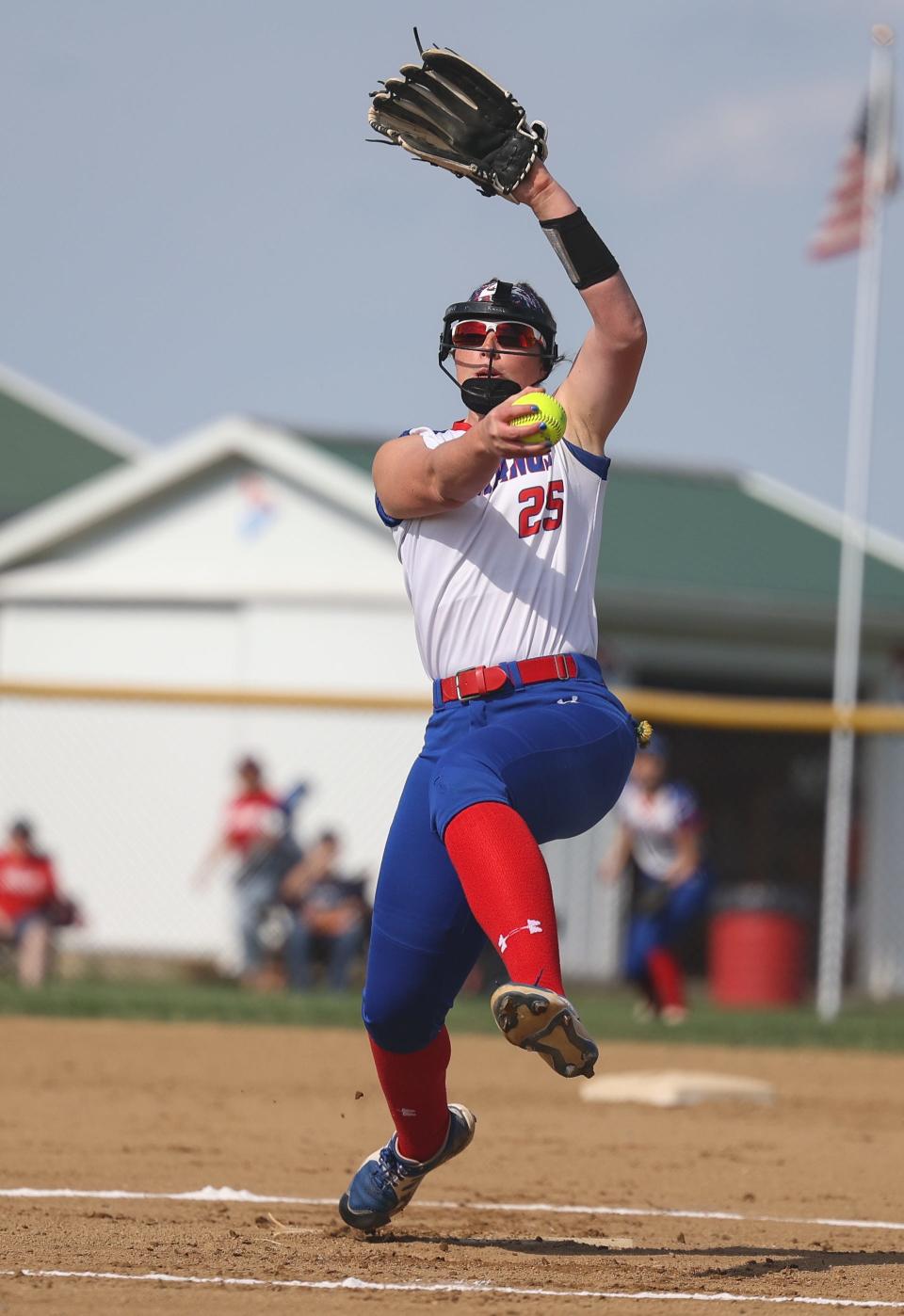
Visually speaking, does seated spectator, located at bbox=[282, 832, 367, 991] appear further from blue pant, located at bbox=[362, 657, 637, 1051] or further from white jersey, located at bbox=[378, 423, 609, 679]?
white jersey, located at bbox=[378, 423, 609, 679]

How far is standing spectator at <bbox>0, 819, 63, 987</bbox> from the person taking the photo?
15.1 meters

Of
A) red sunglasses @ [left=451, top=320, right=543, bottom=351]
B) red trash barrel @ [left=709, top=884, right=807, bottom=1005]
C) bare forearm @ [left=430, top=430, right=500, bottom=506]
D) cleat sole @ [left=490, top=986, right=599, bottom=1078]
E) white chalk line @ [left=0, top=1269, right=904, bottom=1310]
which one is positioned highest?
red sunglasses @ [left=451, top=320, right=543, bottom=351]

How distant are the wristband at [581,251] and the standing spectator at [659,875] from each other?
8.49m

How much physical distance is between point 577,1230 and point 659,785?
8836 mm

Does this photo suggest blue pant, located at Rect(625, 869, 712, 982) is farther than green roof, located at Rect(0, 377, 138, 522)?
No

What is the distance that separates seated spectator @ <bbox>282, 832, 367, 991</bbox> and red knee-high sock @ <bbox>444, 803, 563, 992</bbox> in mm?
10559

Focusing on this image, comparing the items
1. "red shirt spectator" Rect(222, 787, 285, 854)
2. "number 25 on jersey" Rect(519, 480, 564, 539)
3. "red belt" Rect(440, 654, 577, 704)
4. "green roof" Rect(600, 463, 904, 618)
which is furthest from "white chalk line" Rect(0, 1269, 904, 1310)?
"green roof" Rect(600, 463, 904, 618)

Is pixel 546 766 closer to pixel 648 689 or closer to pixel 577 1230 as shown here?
pixel 577 1230

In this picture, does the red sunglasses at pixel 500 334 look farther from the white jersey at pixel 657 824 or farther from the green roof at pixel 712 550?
the green roof at pixel 712 550

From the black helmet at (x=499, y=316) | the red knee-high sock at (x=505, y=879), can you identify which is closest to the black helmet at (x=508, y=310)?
the black helmet at (x=499, y=316)

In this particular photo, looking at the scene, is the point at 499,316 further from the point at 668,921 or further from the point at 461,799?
the point at 668,921

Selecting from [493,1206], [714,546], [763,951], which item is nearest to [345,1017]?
[763,951]

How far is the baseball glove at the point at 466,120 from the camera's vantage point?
203 inches

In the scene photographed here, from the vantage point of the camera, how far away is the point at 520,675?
513 cm
